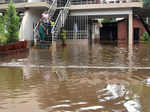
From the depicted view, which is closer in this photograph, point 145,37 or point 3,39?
point 3,39

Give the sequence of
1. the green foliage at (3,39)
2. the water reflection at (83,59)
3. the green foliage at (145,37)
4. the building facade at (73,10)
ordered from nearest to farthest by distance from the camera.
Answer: the water reflection at (83,59), the green foliage at (3,39), the building facade at (73,10), the green foliage at (145,37)

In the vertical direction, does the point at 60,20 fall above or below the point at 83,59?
above

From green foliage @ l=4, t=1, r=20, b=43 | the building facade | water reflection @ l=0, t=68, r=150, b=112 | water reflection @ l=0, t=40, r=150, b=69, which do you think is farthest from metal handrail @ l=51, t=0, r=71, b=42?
water reflection @ l=0, t=68, r=150, b=112

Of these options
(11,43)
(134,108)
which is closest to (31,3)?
(11,43)

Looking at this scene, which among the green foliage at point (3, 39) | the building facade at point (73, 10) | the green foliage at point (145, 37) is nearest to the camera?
the green foliage at point (3, 39)

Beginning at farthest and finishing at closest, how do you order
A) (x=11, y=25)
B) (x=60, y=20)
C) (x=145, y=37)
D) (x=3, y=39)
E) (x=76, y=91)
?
(x=145, y=37) < (x=60, y=20) < (x=11, y=25) < (x=3, y=39) < (x=76, y=91)

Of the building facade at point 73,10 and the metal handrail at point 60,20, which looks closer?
the metal handrail at point 60,20

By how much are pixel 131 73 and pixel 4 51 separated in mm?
7087

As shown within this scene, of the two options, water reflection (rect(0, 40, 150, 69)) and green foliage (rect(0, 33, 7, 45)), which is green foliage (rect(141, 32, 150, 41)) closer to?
water reflection (rect(0, 40, 150, 69))

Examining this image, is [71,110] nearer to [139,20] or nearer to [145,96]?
[145,96]

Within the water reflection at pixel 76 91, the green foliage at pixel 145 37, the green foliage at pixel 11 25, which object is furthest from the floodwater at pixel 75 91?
the green foliage at pixel 145 37

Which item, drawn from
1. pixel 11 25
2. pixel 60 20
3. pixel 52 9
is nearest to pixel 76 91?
pixel 11 25

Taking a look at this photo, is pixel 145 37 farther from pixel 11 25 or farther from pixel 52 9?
pixel 11 25

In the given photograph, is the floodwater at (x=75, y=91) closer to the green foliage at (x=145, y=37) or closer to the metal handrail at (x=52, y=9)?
the metal handrail at (x=52, y=9)
